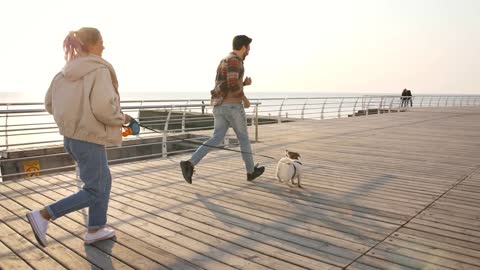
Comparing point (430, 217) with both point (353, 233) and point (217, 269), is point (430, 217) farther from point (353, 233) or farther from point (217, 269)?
point (217, 269)

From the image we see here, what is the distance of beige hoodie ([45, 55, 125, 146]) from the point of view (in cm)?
236

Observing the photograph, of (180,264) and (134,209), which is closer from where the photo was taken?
(180,264)

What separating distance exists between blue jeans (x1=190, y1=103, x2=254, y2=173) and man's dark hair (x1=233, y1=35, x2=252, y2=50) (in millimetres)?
670

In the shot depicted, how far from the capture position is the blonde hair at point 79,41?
Answer: 2.43m

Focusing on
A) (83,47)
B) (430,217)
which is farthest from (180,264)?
(430,217)

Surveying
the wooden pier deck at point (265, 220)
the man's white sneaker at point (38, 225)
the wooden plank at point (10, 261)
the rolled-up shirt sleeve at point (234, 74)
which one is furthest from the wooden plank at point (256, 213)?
the wooden plank at point (10, 261)

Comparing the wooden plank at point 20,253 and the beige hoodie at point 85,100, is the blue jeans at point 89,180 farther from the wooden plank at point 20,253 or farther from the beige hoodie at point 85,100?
the wooden plank at point 20,253

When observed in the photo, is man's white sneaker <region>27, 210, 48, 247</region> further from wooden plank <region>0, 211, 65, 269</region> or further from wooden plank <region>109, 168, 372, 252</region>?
wooden plank <region>109, 168, 372, 252</region>

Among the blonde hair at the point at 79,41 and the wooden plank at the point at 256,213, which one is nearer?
the blonde hair at the point at 79,41

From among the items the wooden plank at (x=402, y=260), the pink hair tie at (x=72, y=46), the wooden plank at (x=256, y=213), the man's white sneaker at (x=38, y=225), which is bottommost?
the wooden plank at (x=256, y=213)

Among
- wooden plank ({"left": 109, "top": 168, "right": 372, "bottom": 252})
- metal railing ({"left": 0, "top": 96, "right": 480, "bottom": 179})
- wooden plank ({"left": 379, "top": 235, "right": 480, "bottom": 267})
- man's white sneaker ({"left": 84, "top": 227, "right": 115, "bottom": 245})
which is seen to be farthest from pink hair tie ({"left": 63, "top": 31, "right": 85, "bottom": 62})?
wooden plank ({"left": 379, "top": 235, "right": 480, "bottom": 267})

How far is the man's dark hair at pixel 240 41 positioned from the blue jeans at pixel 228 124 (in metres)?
0.67

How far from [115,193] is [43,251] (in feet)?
5.07

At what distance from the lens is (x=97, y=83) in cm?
236
